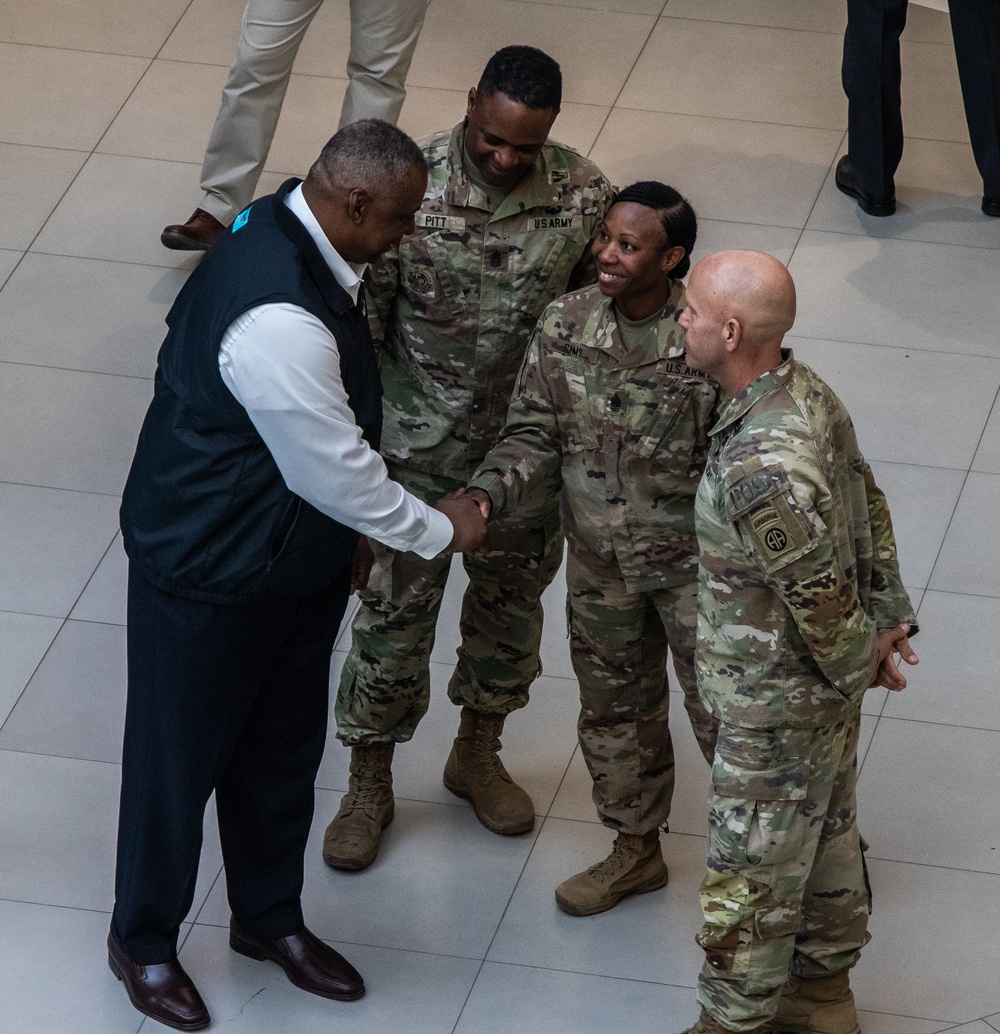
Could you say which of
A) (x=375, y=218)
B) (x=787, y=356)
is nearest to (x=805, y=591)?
(x=787, y=356)

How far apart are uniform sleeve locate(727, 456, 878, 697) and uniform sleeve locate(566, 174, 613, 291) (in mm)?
833

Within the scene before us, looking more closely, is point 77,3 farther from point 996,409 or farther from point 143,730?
point 143,730

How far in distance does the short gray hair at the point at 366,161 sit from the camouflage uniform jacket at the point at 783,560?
653 millimetres

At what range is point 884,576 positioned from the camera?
293 centimetres

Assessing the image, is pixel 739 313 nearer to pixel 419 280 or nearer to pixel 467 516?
→ pixel 467 516

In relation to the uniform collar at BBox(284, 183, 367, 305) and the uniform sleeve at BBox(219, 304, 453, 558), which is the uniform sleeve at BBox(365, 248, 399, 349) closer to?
the uniform collar at BBox(284, 183, 367, 305)

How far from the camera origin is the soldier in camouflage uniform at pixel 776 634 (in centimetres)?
261

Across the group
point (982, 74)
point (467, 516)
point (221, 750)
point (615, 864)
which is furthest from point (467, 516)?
point (982, 74)

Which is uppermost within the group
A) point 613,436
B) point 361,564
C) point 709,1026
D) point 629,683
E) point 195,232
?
point 613,436

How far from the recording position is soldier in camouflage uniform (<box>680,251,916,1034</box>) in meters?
2.61

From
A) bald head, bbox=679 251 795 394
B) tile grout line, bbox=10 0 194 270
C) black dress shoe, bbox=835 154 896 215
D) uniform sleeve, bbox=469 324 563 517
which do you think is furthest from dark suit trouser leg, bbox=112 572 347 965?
black dress shoe, bbox=835 154 896 215

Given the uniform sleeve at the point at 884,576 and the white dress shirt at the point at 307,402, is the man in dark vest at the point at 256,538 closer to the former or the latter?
the white dress shirt at the point at 307,402

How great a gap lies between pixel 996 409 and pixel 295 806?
2.60 meters

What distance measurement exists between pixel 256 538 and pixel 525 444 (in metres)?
0.60
